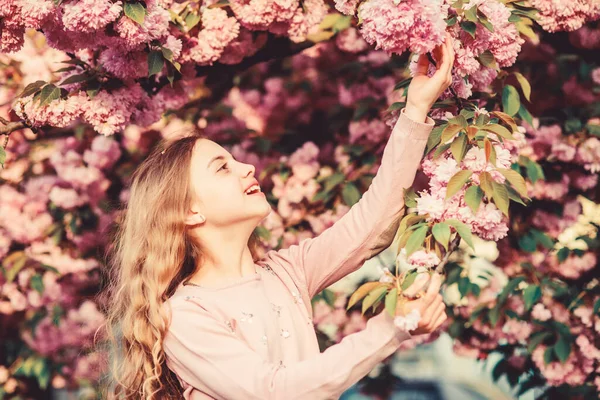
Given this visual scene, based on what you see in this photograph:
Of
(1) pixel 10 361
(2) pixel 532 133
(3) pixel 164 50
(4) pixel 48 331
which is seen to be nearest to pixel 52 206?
(4) pixel 48 331

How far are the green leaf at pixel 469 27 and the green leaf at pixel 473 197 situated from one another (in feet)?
1.25

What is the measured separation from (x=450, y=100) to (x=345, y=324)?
1986 mm

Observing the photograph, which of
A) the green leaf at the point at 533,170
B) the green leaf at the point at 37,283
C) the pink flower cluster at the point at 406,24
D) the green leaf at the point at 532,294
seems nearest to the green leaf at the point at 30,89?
the pink flower cluster at the point at 406,24

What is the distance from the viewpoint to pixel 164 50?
8.17ft

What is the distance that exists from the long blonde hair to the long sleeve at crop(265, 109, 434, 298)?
0.28m

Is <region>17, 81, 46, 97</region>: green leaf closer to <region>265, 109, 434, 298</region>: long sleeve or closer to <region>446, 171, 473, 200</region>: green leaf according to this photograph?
<region>265, 109, 434, 298</region>: long sleeve

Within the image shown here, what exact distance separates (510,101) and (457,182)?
2.50ft

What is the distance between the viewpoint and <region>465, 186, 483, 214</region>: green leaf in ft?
5.93

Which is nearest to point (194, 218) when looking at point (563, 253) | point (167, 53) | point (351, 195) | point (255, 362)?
point (255, 362)

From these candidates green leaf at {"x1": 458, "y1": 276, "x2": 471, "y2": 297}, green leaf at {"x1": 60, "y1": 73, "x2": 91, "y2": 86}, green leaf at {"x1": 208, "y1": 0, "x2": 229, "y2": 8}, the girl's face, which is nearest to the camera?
the girl's face

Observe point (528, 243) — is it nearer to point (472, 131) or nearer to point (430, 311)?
point (472, 131)

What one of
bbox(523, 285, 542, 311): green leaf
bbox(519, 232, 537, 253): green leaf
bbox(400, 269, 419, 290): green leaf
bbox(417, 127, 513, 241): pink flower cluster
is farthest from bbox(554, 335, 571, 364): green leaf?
bbox(400, 269, 419, 290): green leaf

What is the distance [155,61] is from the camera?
247cm

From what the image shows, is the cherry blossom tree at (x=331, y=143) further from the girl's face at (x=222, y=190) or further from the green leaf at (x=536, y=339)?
the girl's face at (x=222, y=190)
